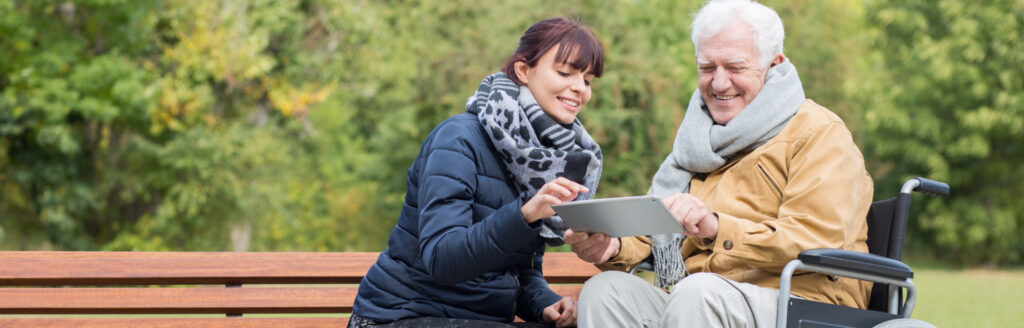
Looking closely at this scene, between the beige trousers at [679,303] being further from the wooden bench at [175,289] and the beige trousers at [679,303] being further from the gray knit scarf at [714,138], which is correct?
the wooden bench at [175,289]

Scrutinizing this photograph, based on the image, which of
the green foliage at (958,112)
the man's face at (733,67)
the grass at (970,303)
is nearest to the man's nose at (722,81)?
the man's face at (733,67)

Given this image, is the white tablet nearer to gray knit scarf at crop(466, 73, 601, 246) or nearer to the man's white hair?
gray knit scarf at crop(466, 73, 601, 246)

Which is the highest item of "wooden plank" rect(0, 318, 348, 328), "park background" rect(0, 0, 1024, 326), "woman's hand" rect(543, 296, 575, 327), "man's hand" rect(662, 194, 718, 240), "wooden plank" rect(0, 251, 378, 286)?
"man's hand" rect(662, 194, 718, 240)

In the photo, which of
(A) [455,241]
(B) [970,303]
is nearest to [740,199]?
(A) [455,241]

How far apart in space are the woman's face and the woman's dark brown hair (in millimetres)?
14

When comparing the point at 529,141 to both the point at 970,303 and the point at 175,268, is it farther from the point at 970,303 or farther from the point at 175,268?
the point at 970,303

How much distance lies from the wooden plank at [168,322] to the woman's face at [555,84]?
1.14 m

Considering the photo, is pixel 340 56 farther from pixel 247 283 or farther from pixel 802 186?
pixel 802 186

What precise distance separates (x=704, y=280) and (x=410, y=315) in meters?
0.78

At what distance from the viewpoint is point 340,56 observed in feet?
56.0

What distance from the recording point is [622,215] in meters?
2.45

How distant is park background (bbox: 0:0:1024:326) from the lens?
14.3 meters

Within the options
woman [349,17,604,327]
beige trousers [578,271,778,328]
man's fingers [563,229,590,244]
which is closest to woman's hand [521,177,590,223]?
woman [349,17,604,327]

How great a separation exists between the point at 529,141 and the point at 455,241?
41 cm
